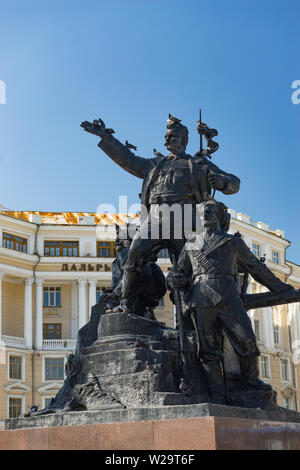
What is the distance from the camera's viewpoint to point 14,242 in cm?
5050

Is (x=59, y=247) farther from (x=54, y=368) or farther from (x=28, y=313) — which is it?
(x=54, y=368)

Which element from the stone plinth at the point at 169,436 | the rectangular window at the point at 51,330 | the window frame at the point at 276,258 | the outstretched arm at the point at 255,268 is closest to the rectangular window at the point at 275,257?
the window frame at the point at 276,258

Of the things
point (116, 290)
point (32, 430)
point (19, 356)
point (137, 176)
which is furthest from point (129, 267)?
point (19, 356)

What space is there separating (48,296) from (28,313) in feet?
11.3

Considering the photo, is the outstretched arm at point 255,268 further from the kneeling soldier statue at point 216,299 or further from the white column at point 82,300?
the white column at point 82,300

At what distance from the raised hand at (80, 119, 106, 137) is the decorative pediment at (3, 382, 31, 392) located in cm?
3897

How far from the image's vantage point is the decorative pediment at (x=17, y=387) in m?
46.2

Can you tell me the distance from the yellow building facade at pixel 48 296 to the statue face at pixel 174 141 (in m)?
37.7

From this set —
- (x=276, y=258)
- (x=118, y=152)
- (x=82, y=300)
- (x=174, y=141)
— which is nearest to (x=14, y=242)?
(x=82, y=300)

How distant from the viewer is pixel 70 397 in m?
8.23

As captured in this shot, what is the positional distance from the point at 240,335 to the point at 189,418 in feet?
5.17

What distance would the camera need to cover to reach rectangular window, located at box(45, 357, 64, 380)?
48625 millimetres

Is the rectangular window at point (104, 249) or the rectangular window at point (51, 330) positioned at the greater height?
the rectangular window at point (104, 249)
